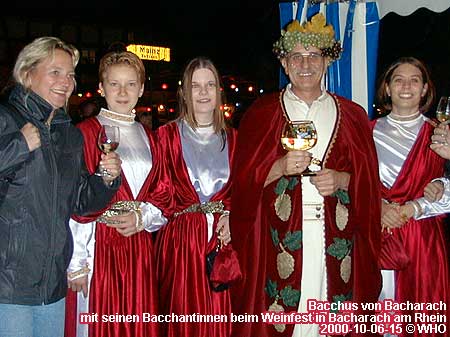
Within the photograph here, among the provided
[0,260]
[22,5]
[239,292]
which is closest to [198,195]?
[239,292]

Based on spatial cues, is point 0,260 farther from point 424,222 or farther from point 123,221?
point 424,222

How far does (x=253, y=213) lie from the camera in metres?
3.80

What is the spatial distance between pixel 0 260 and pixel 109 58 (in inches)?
68.5

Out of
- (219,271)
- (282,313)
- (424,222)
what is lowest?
(282,313)

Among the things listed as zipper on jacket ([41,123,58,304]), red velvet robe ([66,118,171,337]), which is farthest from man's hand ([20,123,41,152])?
red velvet robe ([66,118,171,337])

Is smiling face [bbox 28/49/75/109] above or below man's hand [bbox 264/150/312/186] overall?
above

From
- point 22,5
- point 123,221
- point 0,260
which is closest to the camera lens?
point 0,260

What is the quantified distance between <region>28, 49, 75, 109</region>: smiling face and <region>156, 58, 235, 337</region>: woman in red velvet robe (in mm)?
1100

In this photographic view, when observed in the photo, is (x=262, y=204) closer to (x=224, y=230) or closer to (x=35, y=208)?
(x=224, y=230)

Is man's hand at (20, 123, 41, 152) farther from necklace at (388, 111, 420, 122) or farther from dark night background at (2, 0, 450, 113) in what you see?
dark night background at (2, 0, 450, 113)

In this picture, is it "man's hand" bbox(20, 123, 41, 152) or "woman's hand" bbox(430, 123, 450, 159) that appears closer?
"man's hand" bbox(20, 123, 41, 152)

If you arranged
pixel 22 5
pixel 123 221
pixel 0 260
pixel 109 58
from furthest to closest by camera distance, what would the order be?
pixel 22 5, pixel 109 58, pixel 123 221, pixel 0 260

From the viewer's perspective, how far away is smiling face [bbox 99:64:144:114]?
3875 millimetres

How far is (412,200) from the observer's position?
394 cm
